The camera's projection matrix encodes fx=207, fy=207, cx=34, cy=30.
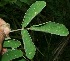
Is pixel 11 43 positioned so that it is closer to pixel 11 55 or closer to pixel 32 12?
pixel 11 55

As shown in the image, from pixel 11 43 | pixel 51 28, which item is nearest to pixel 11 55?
pixel 11 43

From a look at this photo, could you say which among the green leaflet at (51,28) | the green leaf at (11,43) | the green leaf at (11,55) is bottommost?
the green leaf at (11,55)

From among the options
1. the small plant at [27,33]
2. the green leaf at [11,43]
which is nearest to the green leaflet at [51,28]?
the small plant at [27,33]

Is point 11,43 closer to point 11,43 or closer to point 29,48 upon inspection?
point 11,43

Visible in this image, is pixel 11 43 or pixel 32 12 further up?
pixel 32 12

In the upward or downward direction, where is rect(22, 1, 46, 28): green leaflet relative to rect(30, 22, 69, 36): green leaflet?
upward

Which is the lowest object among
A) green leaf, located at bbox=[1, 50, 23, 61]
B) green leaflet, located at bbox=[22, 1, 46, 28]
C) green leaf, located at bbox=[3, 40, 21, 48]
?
green leaf, located at bbox=[1, 50, 23, 61]

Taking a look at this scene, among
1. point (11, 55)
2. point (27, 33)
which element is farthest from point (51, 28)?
point (11, 55)

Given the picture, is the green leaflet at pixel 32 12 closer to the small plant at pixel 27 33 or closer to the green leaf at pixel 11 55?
the small plant at pixel 27 33

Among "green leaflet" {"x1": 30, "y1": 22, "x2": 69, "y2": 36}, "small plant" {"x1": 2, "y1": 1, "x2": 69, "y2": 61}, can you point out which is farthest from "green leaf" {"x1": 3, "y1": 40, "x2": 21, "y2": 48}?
"green leaflet" {"x1": 30, "y1": 22, "x2": 69, "y2": 36}

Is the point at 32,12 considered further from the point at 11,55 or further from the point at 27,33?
the point at 11,55

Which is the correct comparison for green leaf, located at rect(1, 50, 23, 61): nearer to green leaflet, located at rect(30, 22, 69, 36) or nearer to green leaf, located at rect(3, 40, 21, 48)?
green leaf, located at rect(3, 40, 21, 48)

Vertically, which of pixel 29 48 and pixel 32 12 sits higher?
pixel 32 12
